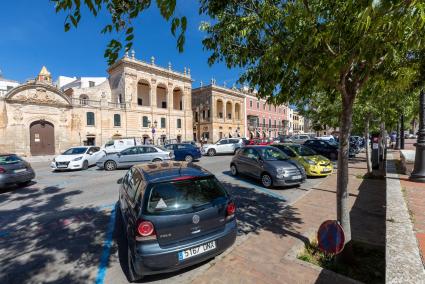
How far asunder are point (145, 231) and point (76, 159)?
1251 cm

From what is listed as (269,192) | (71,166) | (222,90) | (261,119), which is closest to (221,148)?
(71,166)

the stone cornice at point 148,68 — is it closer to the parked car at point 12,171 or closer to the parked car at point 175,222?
the parked car at point 12,171

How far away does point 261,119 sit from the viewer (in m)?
56.6

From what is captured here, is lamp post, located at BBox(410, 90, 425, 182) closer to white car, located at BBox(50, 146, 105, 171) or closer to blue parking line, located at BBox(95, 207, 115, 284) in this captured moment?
blue parking line, located at BBox(95, 207, 115, 284)

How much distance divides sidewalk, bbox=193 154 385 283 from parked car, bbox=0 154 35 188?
8.35 metres

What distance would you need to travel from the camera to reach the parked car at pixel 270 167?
8038 millimetres

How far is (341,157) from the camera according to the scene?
3770 millimetres

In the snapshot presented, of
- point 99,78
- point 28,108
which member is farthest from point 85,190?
point 99,78

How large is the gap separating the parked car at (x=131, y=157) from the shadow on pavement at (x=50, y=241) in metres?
6.10

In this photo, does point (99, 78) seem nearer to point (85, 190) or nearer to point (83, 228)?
point (85, 190)

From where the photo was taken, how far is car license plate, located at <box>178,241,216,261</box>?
124 inches

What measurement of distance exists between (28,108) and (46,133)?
3212 mm

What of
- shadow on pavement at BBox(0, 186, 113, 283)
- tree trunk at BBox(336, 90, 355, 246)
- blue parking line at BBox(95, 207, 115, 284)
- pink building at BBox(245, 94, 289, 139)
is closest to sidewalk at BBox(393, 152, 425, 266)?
tree trunk at BBox(336, 90, 355, 246)

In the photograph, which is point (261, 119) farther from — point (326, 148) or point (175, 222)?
point (175, 222)
